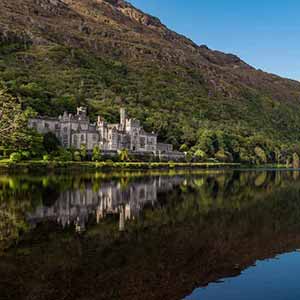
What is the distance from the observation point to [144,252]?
53.2ft

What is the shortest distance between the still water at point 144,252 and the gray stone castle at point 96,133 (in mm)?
79800

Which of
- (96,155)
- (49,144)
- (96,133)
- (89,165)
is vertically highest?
(96,133)

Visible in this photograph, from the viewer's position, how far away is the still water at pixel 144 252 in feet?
40.2

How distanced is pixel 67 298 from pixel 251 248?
9.38m

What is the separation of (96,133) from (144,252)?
3886 inches

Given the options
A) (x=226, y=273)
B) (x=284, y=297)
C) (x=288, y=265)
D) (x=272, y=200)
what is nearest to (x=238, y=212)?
(x=272, y=200)

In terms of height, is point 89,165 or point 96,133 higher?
point 96,133

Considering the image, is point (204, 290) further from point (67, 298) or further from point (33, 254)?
point (33, 254)

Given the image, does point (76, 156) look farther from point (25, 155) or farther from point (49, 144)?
point (25, 155)

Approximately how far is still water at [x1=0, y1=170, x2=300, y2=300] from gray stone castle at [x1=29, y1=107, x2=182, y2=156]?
262ft

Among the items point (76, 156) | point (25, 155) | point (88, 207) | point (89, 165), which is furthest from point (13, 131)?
point (88, 207)

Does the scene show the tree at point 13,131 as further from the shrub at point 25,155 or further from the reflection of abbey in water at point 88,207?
the reflection of abbey in water at point 88,207

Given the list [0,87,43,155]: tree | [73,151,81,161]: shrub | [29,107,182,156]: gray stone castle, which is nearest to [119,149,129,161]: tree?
[29,107,182,156]: gray stone castle

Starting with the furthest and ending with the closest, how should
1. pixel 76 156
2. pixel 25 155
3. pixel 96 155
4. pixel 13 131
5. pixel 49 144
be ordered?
1. pixel 96 155
2. pixel 49 144
3. pixel 76 156
4. pixel 25 155
5. pixel 13 131
